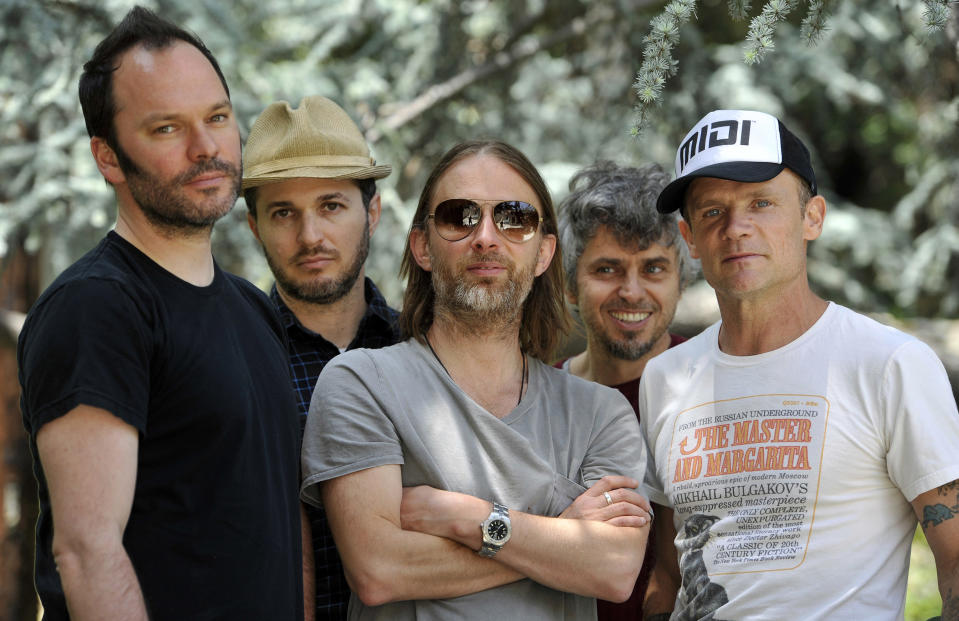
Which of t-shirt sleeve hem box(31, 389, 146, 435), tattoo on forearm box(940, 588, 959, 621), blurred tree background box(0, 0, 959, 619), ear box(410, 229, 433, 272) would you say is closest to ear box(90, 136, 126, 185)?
t-shirt sleeve hem box(31, 389, 146, 435)

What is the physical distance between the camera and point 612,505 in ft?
7.68

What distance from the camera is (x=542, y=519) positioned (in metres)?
2.28

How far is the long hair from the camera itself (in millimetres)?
2689

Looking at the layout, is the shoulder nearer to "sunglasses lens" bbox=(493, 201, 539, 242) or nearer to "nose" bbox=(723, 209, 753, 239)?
"sunglasses lens" bbox=(493, 201, 539, 242)

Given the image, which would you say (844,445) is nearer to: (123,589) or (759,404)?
(759,404)

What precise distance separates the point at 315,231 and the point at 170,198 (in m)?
0.90

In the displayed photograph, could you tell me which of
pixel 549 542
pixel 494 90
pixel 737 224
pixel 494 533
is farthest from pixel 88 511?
pixel 494 90

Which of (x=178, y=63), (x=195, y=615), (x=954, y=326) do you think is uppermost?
(x=954, y=326)

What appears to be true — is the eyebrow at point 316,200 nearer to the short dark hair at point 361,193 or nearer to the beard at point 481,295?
the short dark hair at point 361,193

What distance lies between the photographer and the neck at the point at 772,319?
2525mm

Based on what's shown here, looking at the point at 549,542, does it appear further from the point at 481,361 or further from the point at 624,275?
the point at 624,275

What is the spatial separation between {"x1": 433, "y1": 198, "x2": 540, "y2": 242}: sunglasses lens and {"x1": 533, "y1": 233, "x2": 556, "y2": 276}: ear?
13 cm

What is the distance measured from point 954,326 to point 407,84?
4043 millimetres

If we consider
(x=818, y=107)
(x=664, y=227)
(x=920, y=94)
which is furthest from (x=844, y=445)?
(x=818, y=107)
